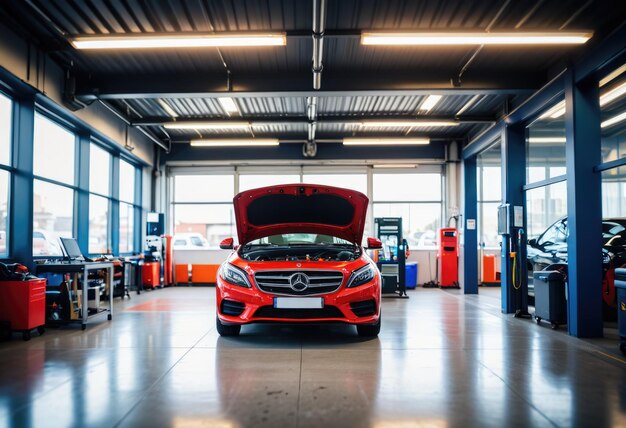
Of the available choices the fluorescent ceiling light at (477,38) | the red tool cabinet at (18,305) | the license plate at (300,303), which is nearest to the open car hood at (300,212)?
the license plate at (300,303)

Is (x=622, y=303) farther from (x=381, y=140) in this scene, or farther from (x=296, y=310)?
(x=381, y=140)

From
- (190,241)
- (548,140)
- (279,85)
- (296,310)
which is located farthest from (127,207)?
(548,140)

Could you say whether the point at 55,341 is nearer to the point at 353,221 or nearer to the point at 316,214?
the point at 316,214

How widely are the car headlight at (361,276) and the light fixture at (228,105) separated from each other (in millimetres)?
4929

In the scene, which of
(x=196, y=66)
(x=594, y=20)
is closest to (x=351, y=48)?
(x=196, y=66)

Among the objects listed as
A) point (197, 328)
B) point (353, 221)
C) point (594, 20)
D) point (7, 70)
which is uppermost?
point (594, 20)

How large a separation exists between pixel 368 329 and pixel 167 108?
650 cm

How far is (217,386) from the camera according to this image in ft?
10.3

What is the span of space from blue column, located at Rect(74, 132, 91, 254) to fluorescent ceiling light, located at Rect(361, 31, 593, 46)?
20.2ft

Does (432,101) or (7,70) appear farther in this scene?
(432,101)

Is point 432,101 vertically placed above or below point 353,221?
above

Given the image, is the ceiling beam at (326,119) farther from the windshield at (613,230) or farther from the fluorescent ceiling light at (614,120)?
the windshield at (613,230)

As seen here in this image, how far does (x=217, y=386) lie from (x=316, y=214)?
8.73 ft

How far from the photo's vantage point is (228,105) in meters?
8.59
